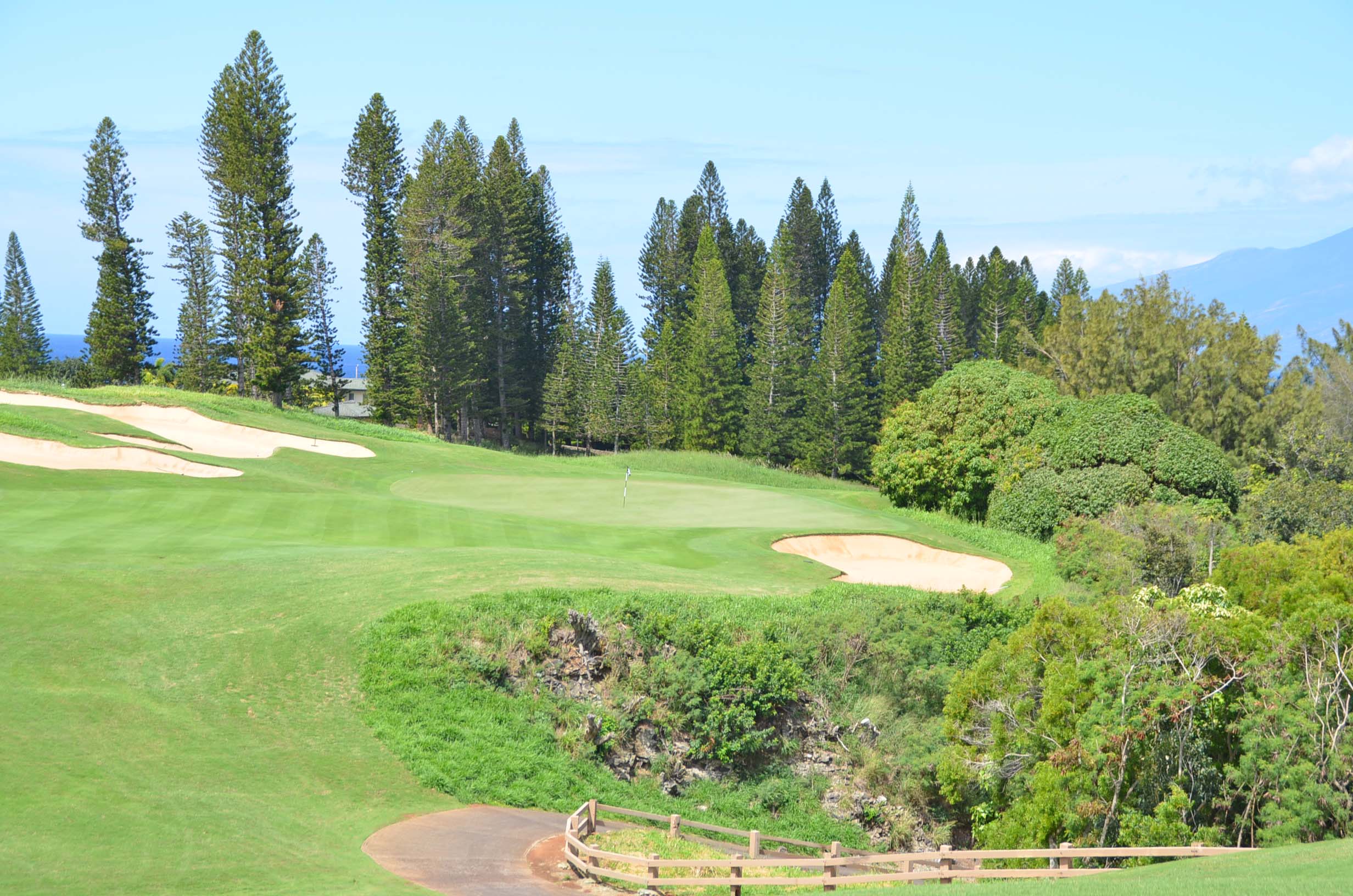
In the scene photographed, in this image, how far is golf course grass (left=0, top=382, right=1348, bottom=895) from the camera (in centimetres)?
1158

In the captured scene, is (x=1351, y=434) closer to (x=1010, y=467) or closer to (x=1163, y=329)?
(x=1163, y=329)

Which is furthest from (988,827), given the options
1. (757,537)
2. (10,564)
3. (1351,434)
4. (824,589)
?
(1351,434)

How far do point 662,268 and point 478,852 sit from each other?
7703 cm

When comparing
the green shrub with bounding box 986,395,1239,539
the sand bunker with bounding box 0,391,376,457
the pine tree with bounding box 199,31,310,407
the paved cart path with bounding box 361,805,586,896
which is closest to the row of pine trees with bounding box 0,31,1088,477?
the pine tree with bounding box 199,31,310,407

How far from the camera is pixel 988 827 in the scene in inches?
623

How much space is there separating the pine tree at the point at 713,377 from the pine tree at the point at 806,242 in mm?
15683

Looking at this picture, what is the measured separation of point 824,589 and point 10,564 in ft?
49.9

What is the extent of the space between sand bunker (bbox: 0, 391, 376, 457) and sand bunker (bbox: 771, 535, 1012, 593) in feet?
60.0

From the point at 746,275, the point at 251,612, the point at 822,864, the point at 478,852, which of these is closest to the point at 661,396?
the point at 746,275

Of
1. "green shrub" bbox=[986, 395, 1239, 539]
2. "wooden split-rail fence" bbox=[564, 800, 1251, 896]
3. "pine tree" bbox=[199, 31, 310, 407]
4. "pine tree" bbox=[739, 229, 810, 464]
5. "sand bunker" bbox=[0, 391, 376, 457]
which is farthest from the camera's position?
"pine tree" bbox=[739, 229, 810, 464]

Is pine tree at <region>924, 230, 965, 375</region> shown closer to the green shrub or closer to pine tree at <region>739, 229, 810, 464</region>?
pine tree at <region>739, 229, 810, 464</region>

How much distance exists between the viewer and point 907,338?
73688mm

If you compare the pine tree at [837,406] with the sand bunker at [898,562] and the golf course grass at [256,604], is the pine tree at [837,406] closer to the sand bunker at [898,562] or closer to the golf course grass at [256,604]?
the golf course grass at [256,604]

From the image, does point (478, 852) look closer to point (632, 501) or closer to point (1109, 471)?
point (632, 501)
